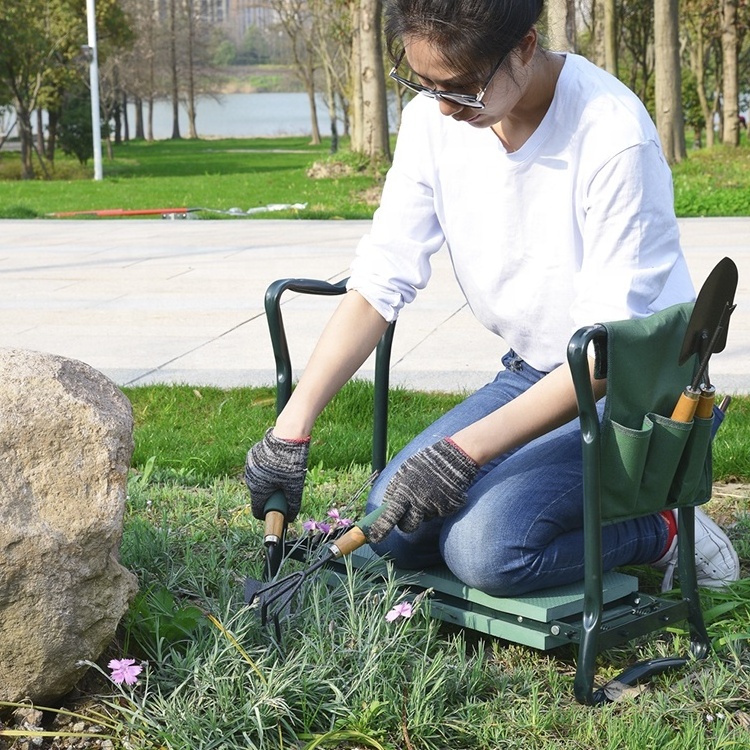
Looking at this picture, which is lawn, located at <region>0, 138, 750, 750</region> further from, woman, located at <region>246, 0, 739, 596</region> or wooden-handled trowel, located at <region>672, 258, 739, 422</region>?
wooden-handled trowel, located at <region>672, 258, 739, 422</region>

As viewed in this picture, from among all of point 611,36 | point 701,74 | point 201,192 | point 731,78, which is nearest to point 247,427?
point 201,192

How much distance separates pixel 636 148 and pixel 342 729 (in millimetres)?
1308

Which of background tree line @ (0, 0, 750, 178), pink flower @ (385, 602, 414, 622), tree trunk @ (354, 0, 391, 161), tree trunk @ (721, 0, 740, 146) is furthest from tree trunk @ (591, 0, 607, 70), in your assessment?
pink flower @ (385, 602, 414, 622)

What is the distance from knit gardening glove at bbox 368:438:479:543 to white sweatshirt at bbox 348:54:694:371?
0.40 meters

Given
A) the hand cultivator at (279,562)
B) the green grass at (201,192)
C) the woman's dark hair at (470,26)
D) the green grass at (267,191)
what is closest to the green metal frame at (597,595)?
the hand cultivator at (279,562)

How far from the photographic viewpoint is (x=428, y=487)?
7.66 ft

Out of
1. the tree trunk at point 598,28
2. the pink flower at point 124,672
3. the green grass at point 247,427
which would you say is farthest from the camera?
the tree trunk at point 598,28

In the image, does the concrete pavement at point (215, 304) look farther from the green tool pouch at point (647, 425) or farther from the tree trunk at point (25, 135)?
the tree trunk at point (25, 135)

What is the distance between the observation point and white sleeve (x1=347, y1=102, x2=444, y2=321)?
275 centimetres

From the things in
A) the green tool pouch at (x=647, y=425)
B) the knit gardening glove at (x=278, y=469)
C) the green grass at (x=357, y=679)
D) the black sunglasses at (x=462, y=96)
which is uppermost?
the black sunglasses at (x=462, y=96)

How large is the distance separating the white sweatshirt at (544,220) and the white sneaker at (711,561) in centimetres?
58

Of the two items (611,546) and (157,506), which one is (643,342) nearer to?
(611,546)

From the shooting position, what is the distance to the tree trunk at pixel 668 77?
55.8 feet

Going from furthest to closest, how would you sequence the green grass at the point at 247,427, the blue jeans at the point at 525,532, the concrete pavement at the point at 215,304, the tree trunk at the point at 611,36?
1. the tree trunk at the point at 611,36
2. the concrete pavement at the point at 215,304
3. the green grass at the point at 247,427
4. the blue jeans at the point at 525,532
